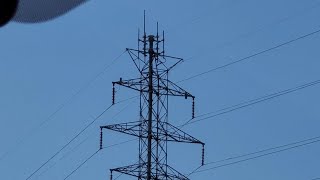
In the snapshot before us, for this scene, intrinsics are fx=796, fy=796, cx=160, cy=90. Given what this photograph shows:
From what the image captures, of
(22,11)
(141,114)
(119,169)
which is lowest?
(22,11)

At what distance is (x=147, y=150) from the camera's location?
34562 millimetres

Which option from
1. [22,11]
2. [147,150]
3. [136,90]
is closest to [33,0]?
[22,11]

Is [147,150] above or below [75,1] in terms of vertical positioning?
above

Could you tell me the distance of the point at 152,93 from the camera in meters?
36.6

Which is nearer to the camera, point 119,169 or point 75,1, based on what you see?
point 75,1

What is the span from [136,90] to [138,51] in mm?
2407

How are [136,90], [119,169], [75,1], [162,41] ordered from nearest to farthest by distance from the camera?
[75,1], [119,169], [136,90], [162,41]

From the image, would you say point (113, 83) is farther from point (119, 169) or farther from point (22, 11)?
point (22, 11)

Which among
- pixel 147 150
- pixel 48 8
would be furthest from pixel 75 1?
pixel 147 150

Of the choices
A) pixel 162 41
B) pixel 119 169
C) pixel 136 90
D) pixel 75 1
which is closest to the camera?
pixel 75 1

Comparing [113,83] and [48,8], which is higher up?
[113,83]

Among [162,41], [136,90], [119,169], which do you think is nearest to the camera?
[119,169]

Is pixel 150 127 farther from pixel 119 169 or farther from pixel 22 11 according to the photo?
pixel 22 11

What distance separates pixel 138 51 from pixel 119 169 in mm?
6644
